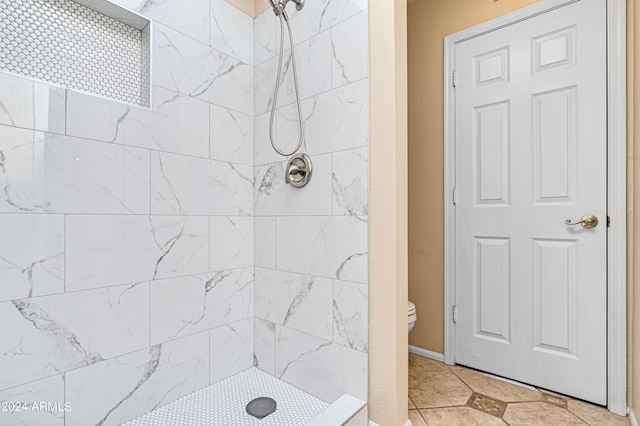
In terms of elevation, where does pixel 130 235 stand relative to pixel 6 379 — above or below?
above

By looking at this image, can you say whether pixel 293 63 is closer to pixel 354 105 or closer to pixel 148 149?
pixel 354 105

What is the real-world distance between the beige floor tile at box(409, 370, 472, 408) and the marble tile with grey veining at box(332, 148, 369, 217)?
102 centimetres

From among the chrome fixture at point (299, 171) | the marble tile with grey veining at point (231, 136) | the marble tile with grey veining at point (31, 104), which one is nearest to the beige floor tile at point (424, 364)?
the chrome fixture at point (299, 171)

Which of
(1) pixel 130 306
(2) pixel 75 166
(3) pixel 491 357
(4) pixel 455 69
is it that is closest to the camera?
(2) pixel 75 166

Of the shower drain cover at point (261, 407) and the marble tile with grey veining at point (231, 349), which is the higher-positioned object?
the marble tile with grey veining at point (231, 349)

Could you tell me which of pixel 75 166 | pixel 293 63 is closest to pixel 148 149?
pixel 75 166

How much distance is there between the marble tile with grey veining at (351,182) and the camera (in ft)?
4.33

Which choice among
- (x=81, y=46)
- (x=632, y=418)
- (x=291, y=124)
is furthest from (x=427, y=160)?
(x=81, y=46)

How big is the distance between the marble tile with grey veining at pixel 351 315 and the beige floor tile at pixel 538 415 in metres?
0.78

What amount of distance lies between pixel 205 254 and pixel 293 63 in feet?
3.21

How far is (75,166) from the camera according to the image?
3.83 ft

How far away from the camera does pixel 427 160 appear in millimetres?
2143

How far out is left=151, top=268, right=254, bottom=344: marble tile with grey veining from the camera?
4.53 ft

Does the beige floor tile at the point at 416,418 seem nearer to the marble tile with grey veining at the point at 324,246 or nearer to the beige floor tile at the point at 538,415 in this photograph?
the beige floor tile at the point at 538,415
